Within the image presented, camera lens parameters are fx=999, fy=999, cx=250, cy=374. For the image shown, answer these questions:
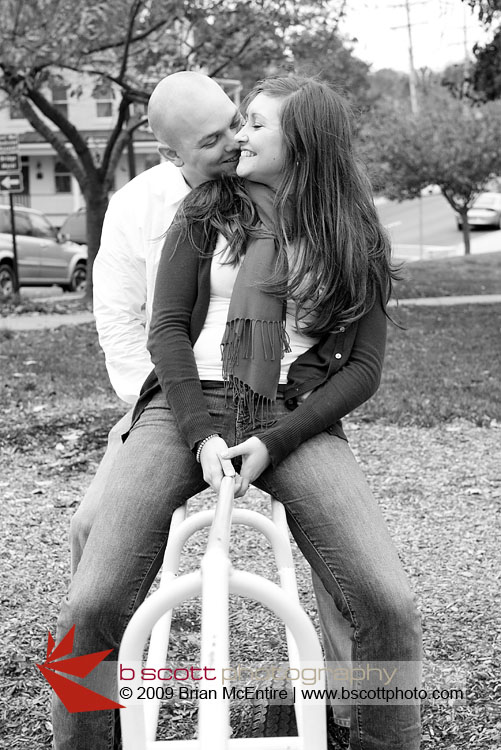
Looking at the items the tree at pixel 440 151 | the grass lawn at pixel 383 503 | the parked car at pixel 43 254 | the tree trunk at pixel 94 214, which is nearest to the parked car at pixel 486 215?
the tree at pixel 440 151

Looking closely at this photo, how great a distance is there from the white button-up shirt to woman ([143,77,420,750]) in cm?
32

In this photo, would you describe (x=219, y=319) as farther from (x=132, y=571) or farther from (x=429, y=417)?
(x=429, y=417)

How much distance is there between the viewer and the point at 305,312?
2.54 meters

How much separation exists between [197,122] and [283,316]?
0.63m

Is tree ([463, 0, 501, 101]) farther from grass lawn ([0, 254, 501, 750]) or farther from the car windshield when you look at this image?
the car windshield

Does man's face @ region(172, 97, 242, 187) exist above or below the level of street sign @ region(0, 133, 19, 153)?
below

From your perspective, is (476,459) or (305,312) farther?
(476,459)

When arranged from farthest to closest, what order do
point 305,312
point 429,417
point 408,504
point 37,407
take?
point 37,407 < point 429,417 < point 408,504 < point 305,312

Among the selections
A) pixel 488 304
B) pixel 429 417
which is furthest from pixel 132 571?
pixel 488 304

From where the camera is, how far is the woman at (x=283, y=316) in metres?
2.39

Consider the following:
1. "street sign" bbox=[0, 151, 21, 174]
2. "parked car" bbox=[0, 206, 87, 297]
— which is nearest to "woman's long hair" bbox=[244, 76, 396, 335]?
"street sign" bbox=[0, 151, 21, 174]

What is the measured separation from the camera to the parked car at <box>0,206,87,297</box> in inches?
695

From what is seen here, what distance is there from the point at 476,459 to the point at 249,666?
2866 mm

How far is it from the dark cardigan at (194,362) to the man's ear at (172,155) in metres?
0.33
